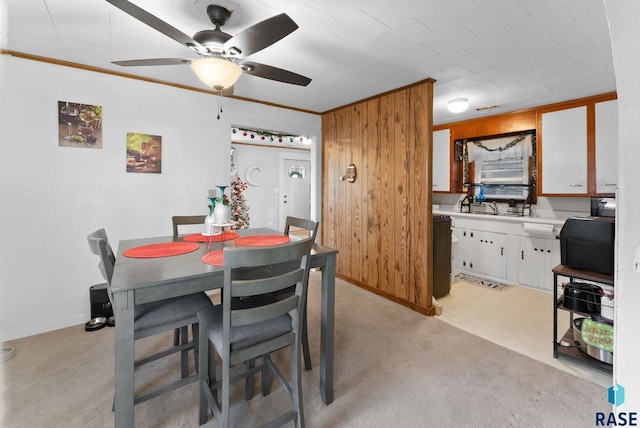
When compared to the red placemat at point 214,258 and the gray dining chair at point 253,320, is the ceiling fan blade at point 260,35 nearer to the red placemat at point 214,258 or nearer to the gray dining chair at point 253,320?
the gray dining chair at point 253,320

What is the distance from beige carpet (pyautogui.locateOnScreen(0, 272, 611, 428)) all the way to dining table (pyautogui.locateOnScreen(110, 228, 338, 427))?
0.29 metres

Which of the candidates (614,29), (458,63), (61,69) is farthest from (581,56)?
(61,69)

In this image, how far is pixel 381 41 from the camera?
2.19 meters

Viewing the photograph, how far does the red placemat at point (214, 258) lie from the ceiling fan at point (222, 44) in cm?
99

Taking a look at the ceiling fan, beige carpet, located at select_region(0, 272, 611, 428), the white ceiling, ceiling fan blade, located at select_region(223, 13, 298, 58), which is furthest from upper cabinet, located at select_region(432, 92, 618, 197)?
ceiling fan blade, located at select_region(223, 13, 298, 58)

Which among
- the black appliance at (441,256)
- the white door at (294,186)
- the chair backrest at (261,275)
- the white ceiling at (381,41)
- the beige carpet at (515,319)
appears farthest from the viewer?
the white door at (294,186)

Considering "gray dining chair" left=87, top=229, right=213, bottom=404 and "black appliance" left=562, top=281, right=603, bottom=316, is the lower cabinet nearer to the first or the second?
"black appliance" left=562, top=281, right=603, bottom=316

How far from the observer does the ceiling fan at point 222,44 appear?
1.45m

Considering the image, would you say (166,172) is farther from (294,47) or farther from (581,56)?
(581,56)

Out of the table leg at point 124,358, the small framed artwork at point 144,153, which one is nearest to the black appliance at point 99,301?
the small framed artwork at point 144,153

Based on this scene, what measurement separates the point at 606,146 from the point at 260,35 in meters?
3.76

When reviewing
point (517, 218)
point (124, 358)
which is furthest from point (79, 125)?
point (517, 218)

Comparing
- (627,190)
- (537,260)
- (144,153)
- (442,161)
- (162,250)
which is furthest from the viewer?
(442,161)

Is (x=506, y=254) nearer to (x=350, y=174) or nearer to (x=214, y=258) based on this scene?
(x=350, y=174)
